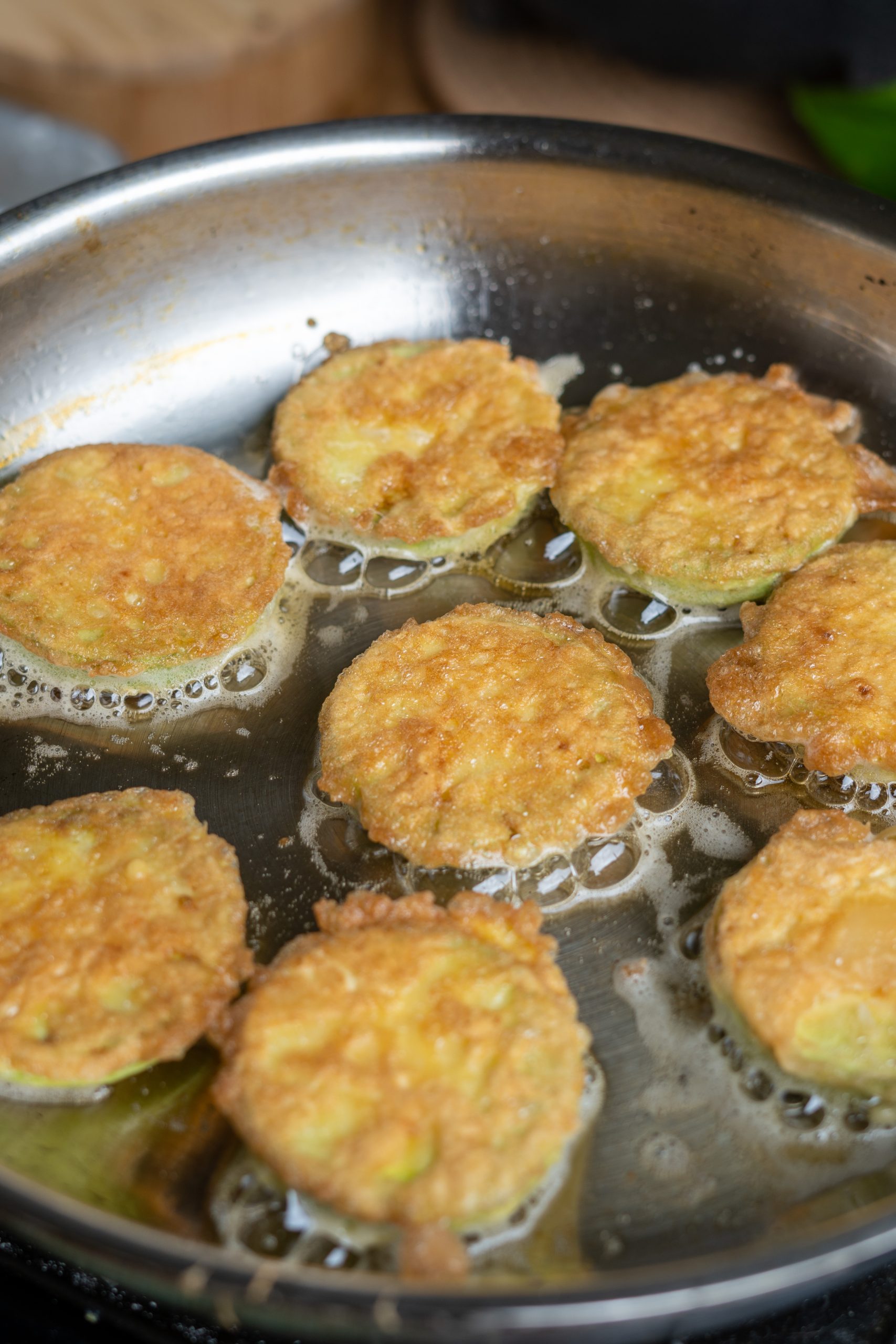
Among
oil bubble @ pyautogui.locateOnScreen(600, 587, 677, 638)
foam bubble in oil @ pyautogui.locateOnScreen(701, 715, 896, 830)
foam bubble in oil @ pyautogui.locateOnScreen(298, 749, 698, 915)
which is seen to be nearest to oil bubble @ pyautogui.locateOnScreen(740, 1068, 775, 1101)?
foam bubble in oil @ pyautogui.locateOnScreen(298, 749, 698, 915)

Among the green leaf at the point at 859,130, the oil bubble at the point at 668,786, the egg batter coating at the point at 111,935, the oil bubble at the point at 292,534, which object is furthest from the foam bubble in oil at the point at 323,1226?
the green leaf at the point at 859,130

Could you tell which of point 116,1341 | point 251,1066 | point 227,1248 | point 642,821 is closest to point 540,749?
point 642,821

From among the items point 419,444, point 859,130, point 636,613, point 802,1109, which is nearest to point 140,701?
point 419,444

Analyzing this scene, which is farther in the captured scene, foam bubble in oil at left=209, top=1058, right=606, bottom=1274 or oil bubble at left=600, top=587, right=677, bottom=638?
oil bubble at left=600, top=587, right=677, bottom=638

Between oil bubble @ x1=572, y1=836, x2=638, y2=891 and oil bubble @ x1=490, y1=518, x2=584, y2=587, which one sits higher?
oil bubble @ x1=490, y1=518, x2=584, y2=587

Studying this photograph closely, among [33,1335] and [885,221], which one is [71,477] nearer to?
[33,1335]

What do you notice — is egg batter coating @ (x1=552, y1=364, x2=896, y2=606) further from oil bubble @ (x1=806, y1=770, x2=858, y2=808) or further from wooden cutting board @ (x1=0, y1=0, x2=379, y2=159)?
wooden cutting board @ (x1=0, y1=0, x2=379, y2=159)

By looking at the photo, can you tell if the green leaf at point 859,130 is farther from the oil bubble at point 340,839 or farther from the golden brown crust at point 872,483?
the oil bubble at point 340,839
